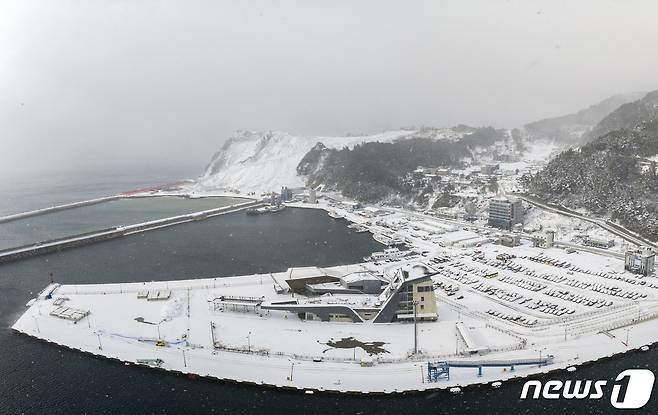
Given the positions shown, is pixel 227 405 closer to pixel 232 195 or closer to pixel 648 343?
pixel 648 343

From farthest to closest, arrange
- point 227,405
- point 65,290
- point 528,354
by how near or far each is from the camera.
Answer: point 65,290 < point 528,354 < point 227,405

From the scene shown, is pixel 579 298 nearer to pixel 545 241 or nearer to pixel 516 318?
pixel 516 318

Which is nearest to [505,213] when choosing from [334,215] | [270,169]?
[334,215]

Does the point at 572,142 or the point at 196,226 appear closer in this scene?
the point at 196,226

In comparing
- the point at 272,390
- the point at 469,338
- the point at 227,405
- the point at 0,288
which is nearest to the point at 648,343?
the point at 469,338

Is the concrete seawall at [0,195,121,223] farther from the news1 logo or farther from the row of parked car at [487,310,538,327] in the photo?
the news1 logo

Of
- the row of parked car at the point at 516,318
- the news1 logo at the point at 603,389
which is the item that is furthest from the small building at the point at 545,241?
the news1 logo at the point at 603,389

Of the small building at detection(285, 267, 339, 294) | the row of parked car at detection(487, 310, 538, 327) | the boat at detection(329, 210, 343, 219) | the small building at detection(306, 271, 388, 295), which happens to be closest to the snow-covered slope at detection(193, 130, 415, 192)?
the boat at detection(329, 210, 343, 219)

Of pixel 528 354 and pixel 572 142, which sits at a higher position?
pixel 572 142
